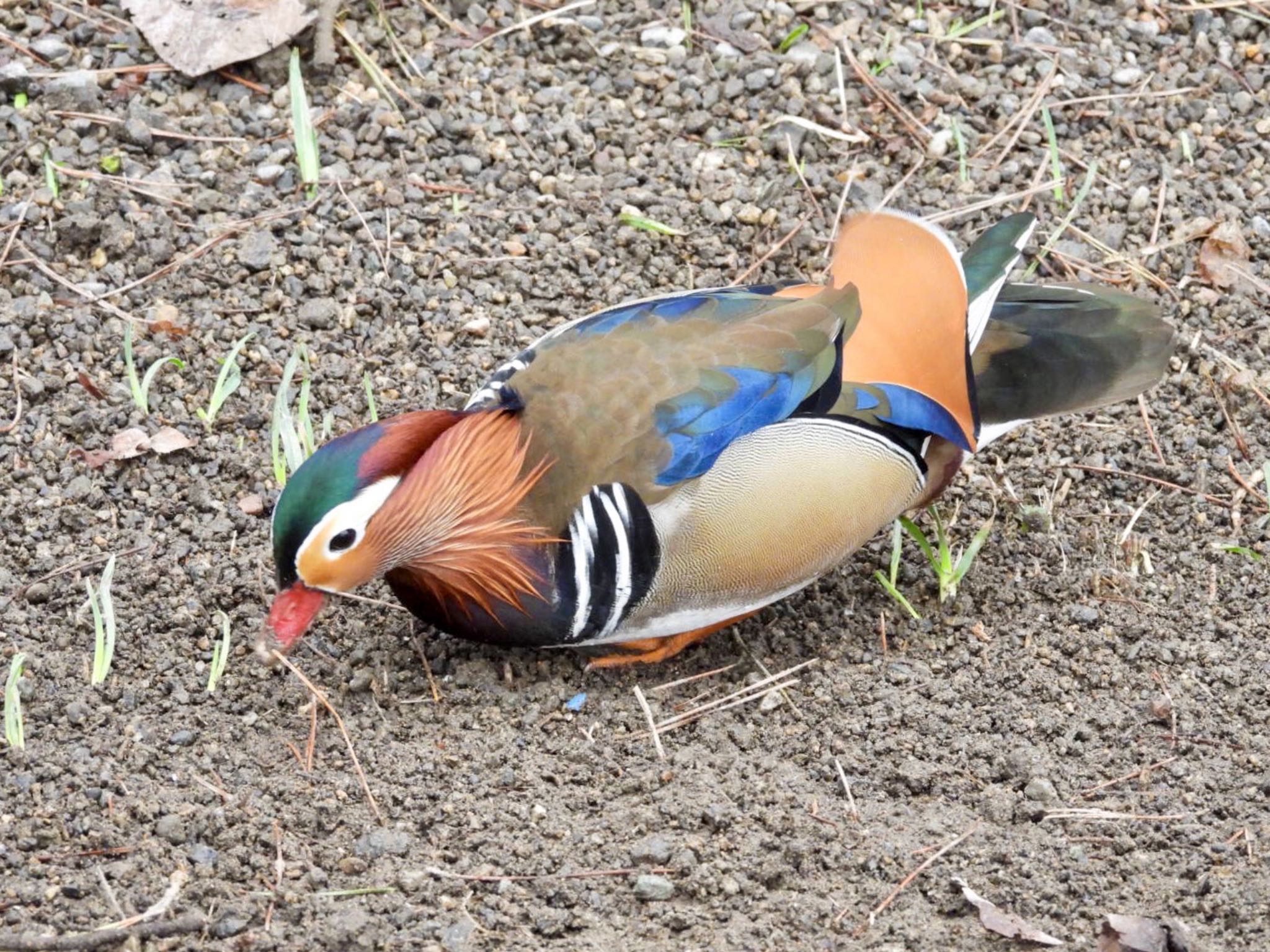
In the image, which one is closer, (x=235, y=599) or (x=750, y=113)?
(x=235, y=599)

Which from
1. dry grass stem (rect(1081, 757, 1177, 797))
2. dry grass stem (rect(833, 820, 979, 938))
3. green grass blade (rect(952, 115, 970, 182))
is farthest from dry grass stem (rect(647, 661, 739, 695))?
green grass blade (rect(952, 115, 970, 182))

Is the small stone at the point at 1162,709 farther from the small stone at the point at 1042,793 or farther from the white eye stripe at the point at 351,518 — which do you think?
the white eye stripe at the point at 351,518

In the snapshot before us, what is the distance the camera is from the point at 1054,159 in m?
4.93

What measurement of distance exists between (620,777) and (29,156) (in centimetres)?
266

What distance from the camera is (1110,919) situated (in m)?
3.01

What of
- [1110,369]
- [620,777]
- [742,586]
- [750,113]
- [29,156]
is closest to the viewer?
[620,777]

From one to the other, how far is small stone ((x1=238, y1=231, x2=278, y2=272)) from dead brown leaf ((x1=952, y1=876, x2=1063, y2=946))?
263 centimetres

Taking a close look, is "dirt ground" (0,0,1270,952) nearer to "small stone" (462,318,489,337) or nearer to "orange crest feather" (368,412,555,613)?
"small stone" (462,318,489,337)

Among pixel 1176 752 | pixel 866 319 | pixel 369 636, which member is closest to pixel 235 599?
pixel 369 636

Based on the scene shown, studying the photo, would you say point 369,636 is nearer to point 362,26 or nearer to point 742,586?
point 742,586

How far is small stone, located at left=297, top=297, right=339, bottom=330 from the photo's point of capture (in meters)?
4.53

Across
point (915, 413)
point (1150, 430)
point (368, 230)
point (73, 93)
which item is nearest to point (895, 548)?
point (915, 413)

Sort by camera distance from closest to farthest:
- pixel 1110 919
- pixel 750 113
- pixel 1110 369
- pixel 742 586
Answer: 1. pixel 1110 919
2. pixel 742 586
3. pixel 1110 369
4. pixel 750 113

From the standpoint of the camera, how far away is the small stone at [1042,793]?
3.47 m
